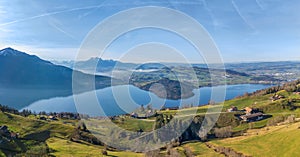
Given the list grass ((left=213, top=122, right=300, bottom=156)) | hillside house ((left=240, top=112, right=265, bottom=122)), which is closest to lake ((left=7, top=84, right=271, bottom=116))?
grass ((left=213, top=122, right=300, bottom=156))

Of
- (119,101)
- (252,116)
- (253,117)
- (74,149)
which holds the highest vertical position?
(119,101)

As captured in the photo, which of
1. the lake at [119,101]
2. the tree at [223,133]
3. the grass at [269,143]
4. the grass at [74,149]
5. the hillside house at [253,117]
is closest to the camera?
the lake at [119,101]

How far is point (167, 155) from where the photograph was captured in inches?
1158

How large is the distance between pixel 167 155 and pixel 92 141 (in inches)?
497

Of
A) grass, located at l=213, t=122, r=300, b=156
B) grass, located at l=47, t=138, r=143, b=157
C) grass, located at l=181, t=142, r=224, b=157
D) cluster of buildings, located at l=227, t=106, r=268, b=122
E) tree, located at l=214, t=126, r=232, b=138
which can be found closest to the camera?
grass, located at l=47, t=138, r=143, b=157

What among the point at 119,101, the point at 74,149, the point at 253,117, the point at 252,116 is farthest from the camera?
the point at 252,116

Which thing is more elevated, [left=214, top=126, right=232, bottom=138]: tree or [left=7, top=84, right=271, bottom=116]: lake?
[left=7, top=84, right=271, bottom=116]: lake

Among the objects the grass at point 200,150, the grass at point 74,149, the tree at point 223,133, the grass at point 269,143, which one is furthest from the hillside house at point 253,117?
the grass at point 74,149

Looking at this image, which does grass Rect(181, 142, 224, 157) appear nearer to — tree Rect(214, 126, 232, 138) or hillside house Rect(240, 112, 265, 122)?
tree Rect(214, 126, 232, 138)

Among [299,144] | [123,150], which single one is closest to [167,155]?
[123,150]

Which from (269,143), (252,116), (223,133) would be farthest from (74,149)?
(252,116)

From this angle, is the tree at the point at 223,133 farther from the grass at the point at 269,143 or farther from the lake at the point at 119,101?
the lake at the point at 119,101

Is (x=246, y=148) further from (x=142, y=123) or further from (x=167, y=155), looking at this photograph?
(x=142, y=123)

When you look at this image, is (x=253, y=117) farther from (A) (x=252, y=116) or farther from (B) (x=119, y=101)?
(B) (x=119, y=101)
